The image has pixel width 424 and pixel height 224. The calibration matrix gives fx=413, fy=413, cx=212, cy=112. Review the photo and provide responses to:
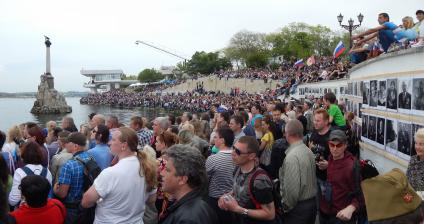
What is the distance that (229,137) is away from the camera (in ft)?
17.6

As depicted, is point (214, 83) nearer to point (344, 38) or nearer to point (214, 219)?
point (344, 38)

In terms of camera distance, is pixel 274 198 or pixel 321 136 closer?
pixel 274 198

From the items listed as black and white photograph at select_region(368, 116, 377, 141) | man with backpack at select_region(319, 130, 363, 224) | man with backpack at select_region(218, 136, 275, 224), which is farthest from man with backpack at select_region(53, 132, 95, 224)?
black and white photograph at select_region(368, 116, 377, 141)

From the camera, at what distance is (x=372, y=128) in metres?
7.94

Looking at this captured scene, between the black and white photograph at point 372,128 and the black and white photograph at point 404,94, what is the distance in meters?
1.53

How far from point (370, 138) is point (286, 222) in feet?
13.1

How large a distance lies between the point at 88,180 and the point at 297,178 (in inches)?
97.2

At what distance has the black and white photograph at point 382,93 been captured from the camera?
7.07m

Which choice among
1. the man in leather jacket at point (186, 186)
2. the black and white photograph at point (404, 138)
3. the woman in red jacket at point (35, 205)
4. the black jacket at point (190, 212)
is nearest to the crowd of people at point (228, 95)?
the black and white photograph at point (404, 138)

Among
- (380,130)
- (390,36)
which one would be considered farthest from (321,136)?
(390,36)

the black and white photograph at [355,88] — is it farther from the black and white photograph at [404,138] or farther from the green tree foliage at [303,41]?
the green tree foliage at [303,41]

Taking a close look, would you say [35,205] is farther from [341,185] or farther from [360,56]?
[360,56]

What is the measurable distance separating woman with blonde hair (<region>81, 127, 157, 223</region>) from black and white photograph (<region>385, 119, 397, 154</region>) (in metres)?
4.01

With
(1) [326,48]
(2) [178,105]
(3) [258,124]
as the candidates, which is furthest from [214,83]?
(3) [258,124]
